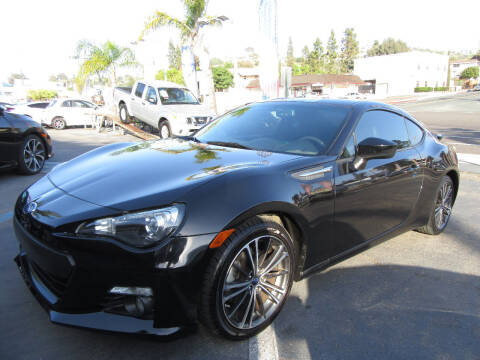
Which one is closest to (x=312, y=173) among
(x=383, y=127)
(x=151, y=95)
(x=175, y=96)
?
(x=383, y=127)

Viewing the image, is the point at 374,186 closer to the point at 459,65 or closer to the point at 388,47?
the point at 388,47

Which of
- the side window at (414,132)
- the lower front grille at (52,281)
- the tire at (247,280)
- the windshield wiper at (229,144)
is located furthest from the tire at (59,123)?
the tire at (247,280)

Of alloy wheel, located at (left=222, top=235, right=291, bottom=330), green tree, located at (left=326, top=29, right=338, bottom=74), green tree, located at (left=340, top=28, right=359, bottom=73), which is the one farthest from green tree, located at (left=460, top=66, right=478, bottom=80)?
alloy wheel, located at (left=222, top=235, right=291, bottom=330)

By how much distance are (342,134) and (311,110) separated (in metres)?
0.50

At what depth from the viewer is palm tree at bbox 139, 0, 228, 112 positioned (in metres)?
17.4

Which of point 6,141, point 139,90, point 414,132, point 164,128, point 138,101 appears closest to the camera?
point 414,132

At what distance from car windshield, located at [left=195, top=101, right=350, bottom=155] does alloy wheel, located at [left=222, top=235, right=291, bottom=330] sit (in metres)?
0.88

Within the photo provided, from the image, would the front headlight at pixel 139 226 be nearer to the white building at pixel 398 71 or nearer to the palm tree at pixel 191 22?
the palm tree at pixel 191 22

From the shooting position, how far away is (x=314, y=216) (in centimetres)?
265

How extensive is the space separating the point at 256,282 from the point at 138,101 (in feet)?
40.8

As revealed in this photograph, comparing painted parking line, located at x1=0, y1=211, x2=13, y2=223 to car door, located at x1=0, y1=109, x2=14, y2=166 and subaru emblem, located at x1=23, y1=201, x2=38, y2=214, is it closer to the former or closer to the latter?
car door, located at x1=0, y1=109, x2=14, y2=166

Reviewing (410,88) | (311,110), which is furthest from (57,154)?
(410,88)

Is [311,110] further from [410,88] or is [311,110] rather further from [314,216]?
[410,88]

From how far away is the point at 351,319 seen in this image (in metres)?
2.68
